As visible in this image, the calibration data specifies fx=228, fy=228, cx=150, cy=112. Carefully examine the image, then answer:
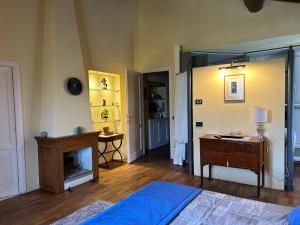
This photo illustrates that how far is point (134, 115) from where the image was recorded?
5.65m

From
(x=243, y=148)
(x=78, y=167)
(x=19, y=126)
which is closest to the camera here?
(x=243, y=148)

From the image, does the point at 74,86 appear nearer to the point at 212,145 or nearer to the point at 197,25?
the point at 212,145

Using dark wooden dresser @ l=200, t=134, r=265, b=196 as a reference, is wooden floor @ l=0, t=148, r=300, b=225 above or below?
below

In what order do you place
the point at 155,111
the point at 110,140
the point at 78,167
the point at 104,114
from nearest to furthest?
the point at 78,167
the point at 110,140
the point at 104,114
the point at 155,111

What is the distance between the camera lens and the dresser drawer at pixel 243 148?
344 centimetres

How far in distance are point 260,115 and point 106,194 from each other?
2772 millimetres

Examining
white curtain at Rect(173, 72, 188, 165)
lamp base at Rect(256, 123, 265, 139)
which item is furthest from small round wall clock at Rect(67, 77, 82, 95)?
lamp base at Rect(256, 123, 265, 139)

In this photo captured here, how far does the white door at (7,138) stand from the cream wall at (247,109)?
10.4 ft

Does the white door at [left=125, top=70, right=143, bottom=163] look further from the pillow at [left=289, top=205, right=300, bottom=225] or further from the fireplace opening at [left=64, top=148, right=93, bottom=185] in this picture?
the pillow at [left=289, top=205, right=300, bottom=225]

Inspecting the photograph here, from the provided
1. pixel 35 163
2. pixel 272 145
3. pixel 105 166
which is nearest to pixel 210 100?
pixel 272 145

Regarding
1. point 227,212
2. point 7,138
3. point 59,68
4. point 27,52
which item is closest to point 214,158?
point 227,212

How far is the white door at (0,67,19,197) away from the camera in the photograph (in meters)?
3.59

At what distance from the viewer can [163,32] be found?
574 centimetres

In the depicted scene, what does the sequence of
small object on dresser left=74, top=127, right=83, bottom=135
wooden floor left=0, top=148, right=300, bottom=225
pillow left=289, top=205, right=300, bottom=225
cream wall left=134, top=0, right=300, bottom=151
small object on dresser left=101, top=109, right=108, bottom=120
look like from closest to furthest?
pillow left=289, top=205, right=300, bottom=225 → wooden floor left=0, top=148, right=300, bottom=225 → small object on dresser left=74, top=127, right=83, bottom=135 → cream wall left=134, top=0, right=300, bottom=151 → small object on dresser left=101, top=109, right=108, bottom=120
